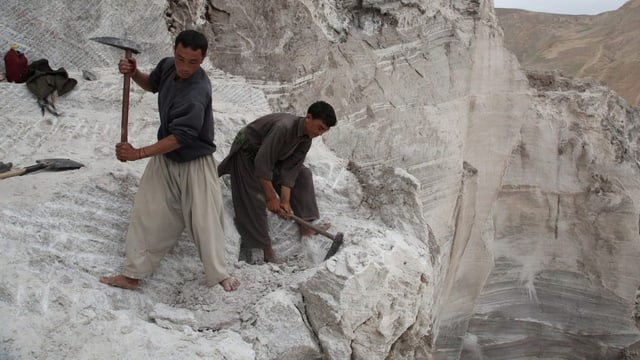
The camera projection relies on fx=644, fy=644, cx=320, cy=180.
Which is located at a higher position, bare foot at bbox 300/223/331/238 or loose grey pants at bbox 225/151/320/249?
loose grey pants at bbox 225/151/320/249

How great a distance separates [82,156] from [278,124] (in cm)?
113

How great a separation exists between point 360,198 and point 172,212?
1466 millimetres

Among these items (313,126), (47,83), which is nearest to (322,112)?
(313,126)

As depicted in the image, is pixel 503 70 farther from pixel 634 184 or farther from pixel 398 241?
pixel 398 241

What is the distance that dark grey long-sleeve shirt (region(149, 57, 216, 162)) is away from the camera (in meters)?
2.70

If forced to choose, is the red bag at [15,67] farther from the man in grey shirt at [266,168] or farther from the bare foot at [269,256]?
the bare foot at [269,256]

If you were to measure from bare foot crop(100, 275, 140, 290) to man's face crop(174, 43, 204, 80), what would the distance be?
0.92 m

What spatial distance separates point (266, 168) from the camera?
3.32 meters

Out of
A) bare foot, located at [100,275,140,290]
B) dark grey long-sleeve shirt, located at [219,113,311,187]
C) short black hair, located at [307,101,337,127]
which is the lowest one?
bare foot, located at [100,275,140,290]

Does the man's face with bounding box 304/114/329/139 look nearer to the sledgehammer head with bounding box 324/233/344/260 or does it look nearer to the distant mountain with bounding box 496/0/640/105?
the sledgehammer head with bounding box 324/233/344/260

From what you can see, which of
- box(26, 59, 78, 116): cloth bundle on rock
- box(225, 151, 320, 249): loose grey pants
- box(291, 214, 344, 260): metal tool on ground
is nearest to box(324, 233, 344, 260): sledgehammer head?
box(291, 214, 344, 260): metal tool on ground

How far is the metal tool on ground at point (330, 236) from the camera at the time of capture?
3.33 meters

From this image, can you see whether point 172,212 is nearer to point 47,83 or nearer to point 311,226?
point 311,226

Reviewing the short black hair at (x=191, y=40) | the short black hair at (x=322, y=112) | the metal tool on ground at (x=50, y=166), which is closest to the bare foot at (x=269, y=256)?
the short black hair at (x=322, y=112)
